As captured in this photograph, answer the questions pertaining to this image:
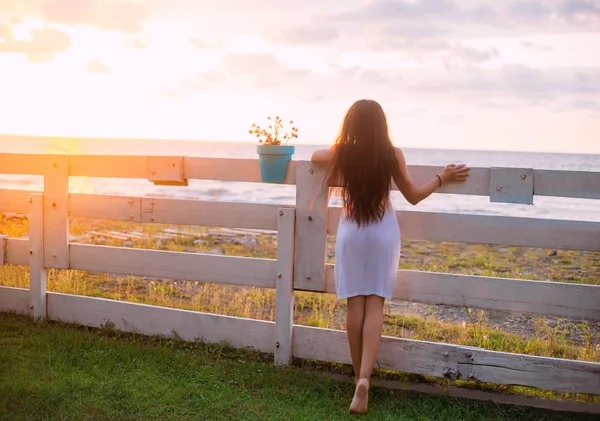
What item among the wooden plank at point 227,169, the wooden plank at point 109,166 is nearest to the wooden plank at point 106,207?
the wooden plank at point 109,166

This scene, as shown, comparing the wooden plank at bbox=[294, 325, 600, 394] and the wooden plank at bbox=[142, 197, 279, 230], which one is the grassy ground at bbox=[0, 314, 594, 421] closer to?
the wooden plank at bbox=[294, 325, 600, 394]

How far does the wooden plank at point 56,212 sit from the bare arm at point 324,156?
7.06 ft

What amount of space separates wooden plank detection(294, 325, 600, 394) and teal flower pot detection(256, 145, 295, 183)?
42.3 inches

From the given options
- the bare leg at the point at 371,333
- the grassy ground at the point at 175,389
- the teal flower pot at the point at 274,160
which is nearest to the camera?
the grassy ground at the point at 175,389

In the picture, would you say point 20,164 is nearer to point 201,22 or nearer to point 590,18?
point 590,18

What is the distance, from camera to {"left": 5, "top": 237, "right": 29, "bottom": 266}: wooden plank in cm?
530

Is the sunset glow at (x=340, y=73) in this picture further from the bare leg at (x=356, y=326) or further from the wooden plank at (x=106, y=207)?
the bare leg at (x=356, y=326)

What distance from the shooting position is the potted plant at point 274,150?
430 centimetres

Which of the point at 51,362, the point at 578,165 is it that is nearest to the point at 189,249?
the point at 51,362

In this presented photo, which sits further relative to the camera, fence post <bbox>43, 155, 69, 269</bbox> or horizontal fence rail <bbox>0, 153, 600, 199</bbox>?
fence post <bbox>43, 155, 69, 269</bbox>

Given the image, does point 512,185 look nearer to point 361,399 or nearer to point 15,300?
point 361,399

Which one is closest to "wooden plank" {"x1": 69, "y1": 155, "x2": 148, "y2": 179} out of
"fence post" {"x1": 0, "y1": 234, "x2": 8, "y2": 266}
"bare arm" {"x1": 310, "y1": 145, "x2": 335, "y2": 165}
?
"fence post" {"x1": 0, "y1": 234, "x2": 8, "y2": 266}

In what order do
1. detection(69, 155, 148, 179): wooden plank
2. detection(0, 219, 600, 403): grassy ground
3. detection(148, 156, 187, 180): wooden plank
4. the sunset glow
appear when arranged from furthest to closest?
the sunset glow
detection(0, 219, 600, 403): grassy ground
detection(69, 155, 148, 179): wooden plank
detection(148, 156, 187, 180): wooden plank

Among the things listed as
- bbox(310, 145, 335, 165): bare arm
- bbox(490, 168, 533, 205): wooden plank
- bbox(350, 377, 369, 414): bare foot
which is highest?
bbox(310, 145, 335, 165): bare arm
